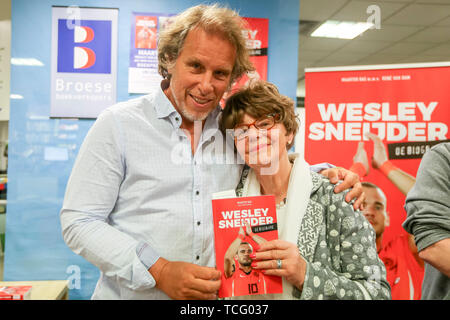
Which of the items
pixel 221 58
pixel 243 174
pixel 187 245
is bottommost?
pixel 187 245

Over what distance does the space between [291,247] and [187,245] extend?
13.0 inches


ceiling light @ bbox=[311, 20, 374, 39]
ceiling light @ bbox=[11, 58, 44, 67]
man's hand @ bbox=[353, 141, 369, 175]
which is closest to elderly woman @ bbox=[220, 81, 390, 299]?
man's hand @ bbox=[353, 141, 369, 175]

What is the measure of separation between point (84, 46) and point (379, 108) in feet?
3.60

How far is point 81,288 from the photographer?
112cm

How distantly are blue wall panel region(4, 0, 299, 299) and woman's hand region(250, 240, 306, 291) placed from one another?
601 mm

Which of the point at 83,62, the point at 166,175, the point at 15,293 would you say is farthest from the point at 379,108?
the point at 15,293

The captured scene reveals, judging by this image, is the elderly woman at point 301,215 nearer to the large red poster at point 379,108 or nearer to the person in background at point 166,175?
the person in background at point 166,175

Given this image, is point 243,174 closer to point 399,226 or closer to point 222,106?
point 222,106

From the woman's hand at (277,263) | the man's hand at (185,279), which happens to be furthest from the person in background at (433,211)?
the man's hand at (185,279)

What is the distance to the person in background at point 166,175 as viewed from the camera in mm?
941

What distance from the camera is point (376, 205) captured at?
124 centimetres

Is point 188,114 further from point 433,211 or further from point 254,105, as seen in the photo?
point 433,211

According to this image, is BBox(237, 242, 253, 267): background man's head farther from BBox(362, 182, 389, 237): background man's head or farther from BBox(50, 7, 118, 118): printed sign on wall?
BBox(50, 7, 118, 118): printed sign on wall
